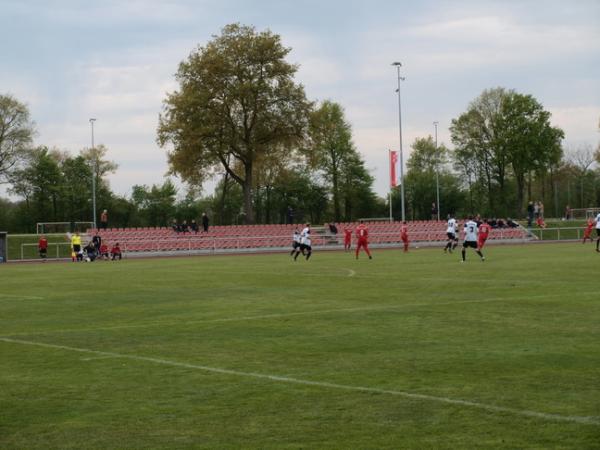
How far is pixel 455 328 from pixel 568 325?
1727 millimetres

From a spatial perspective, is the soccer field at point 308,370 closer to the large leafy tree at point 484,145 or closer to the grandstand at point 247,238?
the grandstand at point 247,238

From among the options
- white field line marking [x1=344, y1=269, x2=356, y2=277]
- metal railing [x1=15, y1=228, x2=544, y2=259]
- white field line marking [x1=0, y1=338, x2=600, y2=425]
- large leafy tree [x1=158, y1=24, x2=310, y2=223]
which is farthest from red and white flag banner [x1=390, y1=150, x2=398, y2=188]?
white field line marking [x1=0, y1=338, x2=600, y2=425]

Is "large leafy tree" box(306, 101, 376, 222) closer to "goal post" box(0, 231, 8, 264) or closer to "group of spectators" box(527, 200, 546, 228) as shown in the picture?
"group of spectators" box(527, 200, 546, 228)

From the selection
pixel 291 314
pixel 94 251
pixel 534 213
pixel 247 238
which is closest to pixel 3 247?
pixel 94 251

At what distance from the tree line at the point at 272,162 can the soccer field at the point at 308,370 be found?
53.3 metres

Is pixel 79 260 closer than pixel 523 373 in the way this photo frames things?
No

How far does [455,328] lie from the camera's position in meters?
13.9

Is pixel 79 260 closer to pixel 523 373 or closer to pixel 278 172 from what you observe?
pixel 278 172

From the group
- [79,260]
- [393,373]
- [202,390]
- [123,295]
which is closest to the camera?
[202,390]

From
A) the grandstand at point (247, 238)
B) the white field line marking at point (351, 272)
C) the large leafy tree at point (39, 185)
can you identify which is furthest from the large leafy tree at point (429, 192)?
the white field line marking at point (351, 272)

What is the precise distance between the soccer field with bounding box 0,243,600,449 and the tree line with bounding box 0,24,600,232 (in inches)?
2097

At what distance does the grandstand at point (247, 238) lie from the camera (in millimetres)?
60469

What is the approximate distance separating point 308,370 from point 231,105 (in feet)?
212

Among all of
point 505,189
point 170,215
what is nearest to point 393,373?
point 170,215
